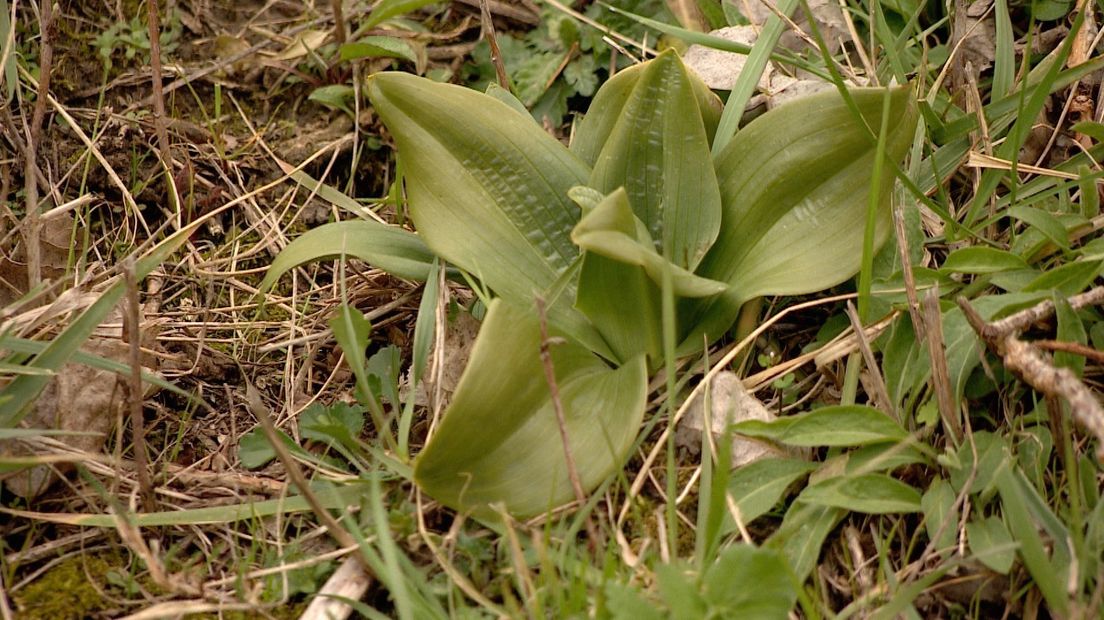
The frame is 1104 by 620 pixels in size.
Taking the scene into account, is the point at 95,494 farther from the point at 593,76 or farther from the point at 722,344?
the point at 593,76

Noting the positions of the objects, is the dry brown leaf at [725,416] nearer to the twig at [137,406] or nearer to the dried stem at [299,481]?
the dried stem at [299,481]

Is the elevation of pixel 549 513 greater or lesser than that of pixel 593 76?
lesser

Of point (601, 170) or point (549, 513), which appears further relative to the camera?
point (601, 170)

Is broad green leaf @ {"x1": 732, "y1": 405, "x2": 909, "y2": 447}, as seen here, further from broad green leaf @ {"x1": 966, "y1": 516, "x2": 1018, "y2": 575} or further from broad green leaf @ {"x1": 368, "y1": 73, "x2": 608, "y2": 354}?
broad green leaf @ {"x1": 368, "y1": 73, "x2": 608, "y2": 354}

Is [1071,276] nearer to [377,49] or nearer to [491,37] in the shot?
[491,37]

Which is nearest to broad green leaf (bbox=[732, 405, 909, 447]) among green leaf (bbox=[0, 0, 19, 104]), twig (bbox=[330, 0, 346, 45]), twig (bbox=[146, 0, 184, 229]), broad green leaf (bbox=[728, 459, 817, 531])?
broad green leaf (bbox=[728, 459, 817, 531])

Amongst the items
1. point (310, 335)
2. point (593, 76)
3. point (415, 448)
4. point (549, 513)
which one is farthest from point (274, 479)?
point (593, 76)
